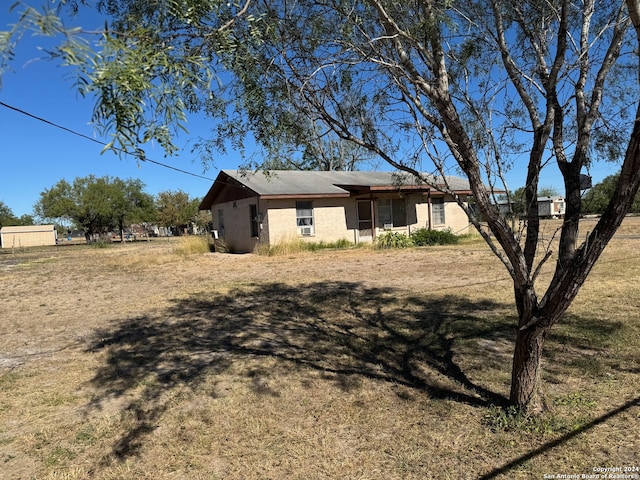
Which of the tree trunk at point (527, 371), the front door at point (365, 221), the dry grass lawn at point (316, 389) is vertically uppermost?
the front door at point (365, 221)

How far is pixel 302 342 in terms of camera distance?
18.7 feet

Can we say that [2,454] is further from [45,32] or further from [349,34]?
[349,34]

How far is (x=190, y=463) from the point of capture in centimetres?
300

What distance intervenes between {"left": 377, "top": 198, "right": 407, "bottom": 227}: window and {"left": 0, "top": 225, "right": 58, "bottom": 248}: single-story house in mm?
52033

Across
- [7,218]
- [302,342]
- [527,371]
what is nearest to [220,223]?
[302,342]

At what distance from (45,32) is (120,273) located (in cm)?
1466

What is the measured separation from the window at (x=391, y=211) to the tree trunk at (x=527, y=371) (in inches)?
727

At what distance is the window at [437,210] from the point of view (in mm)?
22922

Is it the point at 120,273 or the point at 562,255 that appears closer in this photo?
the point at 562,255

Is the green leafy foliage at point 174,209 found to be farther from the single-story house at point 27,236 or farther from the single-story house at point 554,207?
the single-story house at point 554,207

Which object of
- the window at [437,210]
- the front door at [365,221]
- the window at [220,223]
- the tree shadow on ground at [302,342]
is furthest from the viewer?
the window at [220,223]

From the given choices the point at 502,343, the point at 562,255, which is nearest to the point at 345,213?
the point at 502,343

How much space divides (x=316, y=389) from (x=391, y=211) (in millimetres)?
18410

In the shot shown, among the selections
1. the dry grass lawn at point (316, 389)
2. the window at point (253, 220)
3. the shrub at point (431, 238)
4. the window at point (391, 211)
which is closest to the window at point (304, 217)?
the window at point (253, 220)
